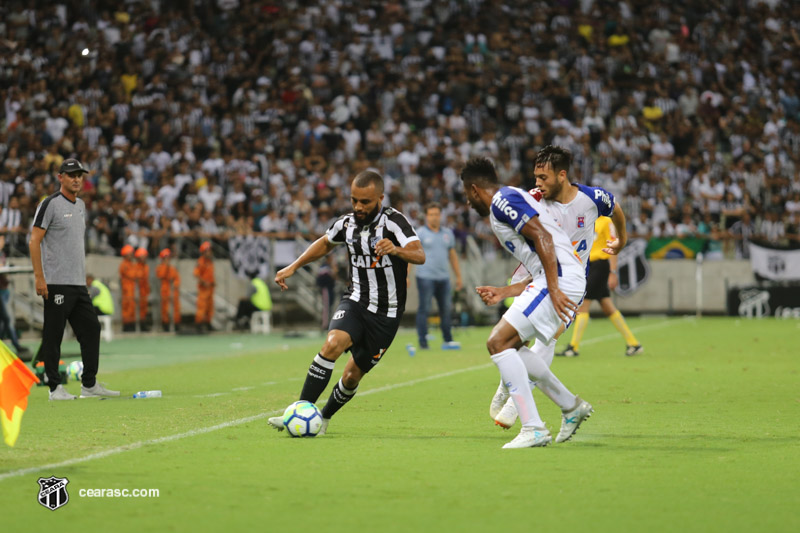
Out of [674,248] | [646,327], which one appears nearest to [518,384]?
[646,327]

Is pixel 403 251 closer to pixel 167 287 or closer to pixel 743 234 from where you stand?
pixel 167 287

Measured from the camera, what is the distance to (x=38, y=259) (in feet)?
35.7

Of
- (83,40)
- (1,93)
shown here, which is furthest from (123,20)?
(1,93)

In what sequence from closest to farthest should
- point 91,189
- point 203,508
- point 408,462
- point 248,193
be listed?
point 203,508
point 408,462
point 91,189
point 248,193

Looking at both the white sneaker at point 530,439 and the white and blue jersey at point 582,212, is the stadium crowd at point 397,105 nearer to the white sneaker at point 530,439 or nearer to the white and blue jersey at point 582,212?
the white and blue jersey at point 582,212

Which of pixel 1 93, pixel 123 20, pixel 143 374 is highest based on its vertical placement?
pixel 123 20

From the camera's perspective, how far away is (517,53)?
34469 mm

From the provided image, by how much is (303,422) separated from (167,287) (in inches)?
658

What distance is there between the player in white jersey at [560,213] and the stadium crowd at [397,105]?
55.6 feet

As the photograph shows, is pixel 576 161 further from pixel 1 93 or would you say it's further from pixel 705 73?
pixel 1 93

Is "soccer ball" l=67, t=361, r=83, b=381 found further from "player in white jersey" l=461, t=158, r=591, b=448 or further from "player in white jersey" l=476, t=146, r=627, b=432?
"player in white jersey" l=461, t=158, r=591, b=448

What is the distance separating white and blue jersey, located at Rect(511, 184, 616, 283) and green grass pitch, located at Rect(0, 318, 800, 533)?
4.90 ft

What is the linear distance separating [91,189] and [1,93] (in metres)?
5.19

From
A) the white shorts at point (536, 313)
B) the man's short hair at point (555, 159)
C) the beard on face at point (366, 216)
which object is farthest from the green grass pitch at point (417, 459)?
the man's short hair at point (555, 159)
